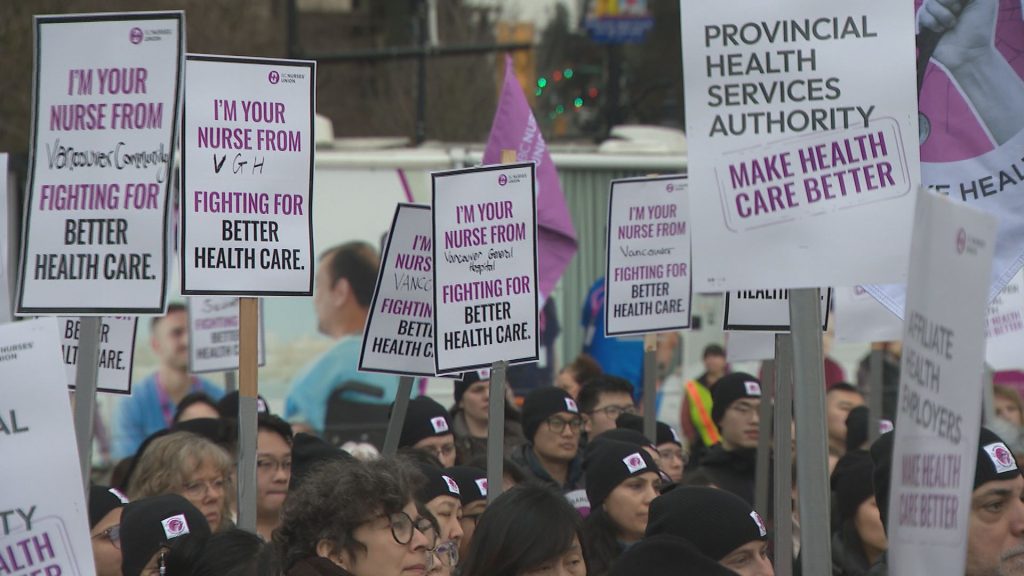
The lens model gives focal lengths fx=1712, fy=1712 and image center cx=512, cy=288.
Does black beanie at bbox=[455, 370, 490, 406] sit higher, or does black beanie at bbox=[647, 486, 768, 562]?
black beanie at bbox=[455, 370, 490, 406]

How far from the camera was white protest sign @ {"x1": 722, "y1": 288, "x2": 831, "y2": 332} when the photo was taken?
7492 millimetres

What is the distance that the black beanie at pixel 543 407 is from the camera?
877 cm

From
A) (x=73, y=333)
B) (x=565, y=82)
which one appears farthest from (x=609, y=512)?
(x=565, y=82)

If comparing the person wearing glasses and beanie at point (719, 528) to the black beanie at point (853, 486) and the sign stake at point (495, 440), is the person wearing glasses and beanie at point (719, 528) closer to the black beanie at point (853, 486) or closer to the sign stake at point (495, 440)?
the black beanie at point (853, 486)

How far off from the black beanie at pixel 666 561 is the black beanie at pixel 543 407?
14.2 ft

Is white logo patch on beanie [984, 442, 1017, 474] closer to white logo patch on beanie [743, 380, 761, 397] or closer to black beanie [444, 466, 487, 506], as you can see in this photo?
black beanie [444, 466, 487, 506]

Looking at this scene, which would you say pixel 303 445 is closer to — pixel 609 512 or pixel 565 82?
pixel 609 512

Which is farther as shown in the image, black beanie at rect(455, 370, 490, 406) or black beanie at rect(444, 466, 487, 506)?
black beanie at rect(455, 370, 490, 406)

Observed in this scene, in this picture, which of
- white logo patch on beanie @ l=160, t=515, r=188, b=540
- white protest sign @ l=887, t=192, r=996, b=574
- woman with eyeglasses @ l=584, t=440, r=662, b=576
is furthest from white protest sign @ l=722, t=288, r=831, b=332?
white protest sign @ l=887, t=192, r=996, b=574

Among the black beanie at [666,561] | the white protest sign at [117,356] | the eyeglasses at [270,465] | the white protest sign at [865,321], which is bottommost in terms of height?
the black beanie at [666,561]

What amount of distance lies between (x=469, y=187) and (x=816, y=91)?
2981mm

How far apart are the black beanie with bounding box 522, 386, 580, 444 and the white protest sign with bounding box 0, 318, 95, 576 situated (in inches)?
182

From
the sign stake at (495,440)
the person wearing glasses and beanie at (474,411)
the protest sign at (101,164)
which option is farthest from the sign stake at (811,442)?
the person wearing glasses and beanie at (474,411)

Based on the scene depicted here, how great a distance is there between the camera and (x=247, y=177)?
6203 millimetres
